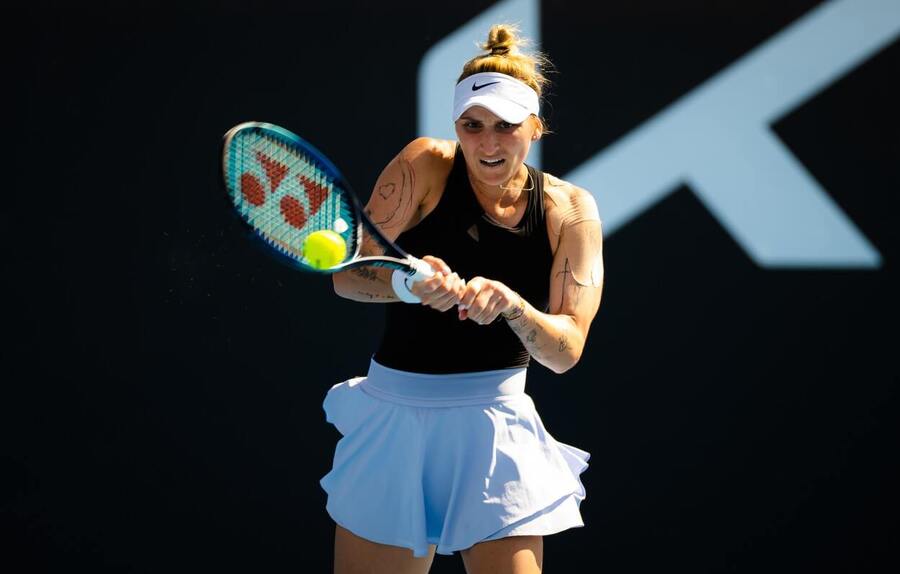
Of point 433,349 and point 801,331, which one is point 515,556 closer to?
point 433,349

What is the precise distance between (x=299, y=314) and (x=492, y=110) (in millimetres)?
1280

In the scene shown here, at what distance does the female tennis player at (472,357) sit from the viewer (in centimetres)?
216

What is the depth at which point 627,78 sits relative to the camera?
3270 mm

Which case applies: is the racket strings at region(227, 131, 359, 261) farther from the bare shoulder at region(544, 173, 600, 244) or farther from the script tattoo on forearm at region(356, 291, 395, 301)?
the bare shoulder at region(544, 173, 600, 244)

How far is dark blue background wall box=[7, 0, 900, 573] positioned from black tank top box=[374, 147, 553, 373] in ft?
3.19

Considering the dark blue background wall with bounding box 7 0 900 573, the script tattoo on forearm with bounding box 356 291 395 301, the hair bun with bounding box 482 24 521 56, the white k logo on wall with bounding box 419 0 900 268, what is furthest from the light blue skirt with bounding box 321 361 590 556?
the white k logo on wall with bounding box 419 0 900 268

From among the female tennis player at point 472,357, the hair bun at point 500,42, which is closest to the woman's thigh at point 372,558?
the female tennis player at point 472,357

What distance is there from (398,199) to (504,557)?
2.32 ft

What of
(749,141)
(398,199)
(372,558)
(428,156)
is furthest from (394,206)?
(749,141)

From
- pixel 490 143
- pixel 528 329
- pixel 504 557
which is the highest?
pixel 490 143

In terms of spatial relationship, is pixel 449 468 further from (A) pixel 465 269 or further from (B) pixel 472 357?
(A) pixel 465 269

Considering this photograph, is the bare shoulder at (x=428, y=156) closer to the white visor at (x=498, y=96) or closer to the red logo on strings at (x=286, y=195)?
the white visor at (x=498, y=96)

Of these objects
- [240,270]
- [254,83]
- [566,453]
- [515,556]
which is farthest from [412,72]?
[515,556]

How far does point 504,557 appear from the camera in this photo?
2.13 meters
